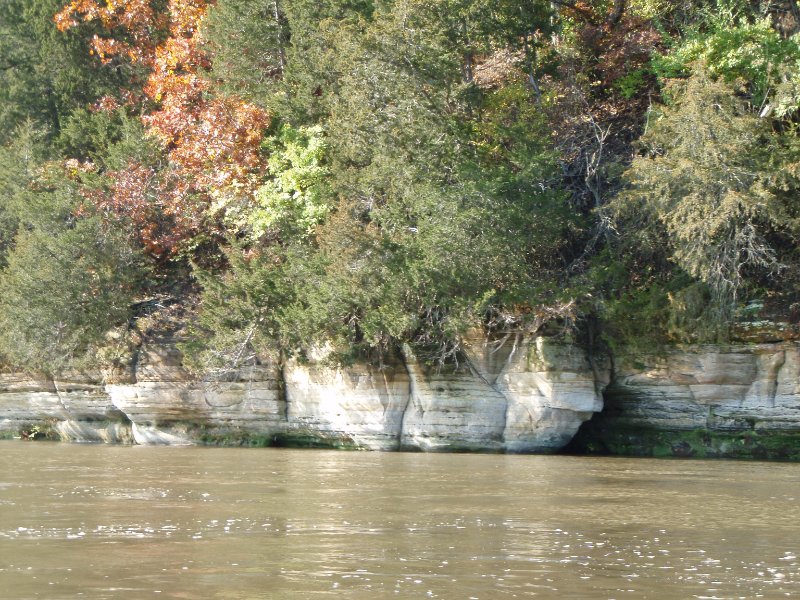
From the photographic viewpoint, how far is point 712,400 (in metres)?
18.9

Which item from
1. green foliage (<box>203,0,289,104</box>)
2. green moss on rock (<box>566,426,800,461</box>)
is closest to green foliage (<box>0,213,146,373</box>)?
green foliage (<box>203,0,289,104</box>)

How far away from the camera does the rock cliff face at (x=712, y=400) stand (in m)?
18.4

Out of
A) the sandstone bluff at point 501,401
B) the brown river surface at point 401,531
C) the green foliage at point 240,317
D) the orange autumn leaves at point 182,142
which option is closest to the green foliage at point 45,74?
the orange autumn leaves at point 182,142

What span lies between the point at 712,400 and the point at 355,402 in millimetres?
6693

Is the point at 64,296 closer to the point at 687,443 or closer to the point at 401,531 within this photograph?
the point at 687,443

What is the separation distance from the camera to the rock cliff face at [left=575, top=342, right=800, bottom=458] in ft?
60.4

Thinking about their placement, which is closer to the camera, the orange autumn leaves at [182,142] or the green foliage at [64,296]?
the green foliage at [64,296]

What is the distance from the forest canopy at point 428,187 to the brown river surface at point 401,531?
3.66m

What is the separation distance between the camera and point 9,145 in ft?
99.8

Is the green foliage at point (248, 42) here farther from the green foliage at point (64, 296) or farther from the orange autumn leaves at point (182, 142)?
the green foliage at point (64, 296)

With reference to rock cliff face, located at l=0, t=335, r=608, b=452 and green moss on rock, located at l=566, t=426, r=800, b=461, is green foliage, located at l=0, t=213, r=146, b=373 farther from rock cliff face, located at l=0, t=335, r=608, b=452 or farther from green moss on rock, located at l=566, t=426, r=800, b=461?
green moss on rock, located at l=566, t=426, r=800, b=461

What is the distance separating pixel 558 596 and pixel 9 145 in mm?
26621

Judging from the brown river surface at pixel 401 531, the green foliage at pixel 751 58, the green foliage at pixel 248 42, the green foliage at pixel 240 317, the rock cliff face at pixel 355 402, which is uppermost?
the green foliage at pixel 248 42

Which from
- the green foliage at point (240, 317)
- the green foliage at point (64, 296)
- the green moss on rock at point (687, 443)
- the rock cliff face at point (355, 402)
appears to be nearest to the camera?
the green moss on rock at point (687, 443)
